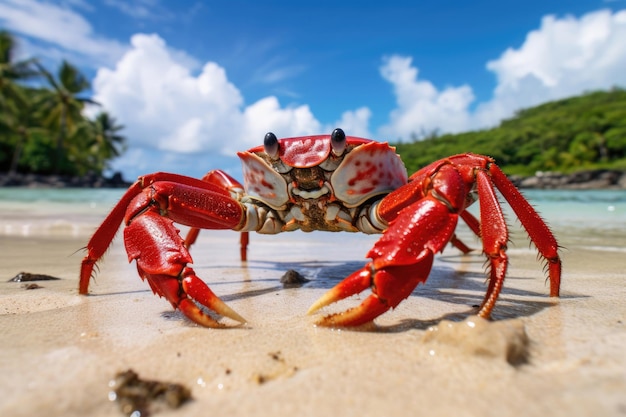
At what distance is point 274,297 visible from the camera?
7.51 feet

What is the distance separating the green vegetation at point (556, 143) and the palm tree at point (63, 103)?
123 ft

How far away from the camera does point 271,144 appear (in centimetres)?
259

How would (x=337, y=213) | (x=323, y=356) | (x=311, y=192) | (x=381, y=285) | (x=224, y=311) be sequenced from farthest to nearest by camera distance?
1. (x=337, y=213)
2. (x=311, y=192)
3. (x=224, y=311)
4. (x=381, y=285)
5. (x=323, y=356)

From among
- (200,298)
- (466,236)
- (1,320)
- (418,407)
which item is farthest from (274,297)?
(466,236)

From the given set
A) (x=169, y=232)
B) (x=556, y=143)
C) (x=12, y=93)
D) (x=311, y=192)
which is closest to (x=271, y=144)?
(x=311, y=192)

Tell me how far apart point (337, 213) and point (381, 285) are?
133 centimetres

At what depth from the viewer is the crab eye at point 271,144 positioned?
256 centimetres

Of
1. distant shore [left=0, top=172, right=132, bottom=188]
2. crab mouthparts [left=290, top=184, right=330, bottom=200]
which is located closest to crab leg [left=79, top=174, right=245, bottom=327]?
crab mouthparts [left=290, top=184, right=330, bottom=200]

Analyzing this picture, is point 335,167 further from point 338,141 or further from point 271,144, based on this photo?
point 271,144

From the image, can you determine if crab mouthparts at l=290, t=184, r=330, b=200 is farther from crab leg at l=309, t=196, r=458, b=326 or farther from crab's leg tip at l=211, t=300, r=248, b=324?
crab's leg tip at l=211, t=300, r=248, b=324

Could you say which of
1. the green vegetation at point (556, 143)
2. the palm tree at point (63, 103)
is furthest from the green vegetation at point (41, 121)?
the green vegetation at point (556, 143)

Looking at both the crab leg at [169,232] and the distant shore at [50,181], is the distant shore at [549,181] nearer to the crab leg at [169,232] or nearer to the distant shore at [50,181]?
the distant shore at [50,181]

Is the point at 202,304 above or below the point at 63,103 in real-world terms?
below

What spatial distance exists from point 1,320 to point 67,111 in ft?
173
